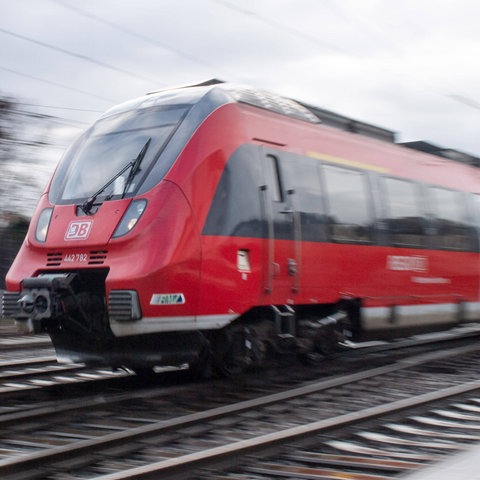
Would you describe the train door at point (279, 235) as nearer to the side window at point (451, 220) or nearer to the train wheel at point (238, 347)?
the train wheel at point (238, 347)

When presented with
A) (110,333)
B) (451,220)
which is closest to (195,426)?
(110,333)

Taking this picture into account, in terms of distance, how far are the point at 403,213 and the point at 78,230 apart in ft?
15.5

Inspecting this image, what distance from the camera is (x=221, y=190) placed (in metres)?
7.91

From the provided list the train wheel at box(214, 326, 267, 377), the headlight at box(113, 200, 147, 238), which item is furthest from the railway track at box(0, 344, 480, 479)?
the headlight at box(113, 200, 147, 238)

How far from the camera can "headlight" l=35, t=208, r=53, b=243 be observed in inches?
328

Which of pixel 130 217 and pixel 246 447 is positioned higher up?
pixel 130 217

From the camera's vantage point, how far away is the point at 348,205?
387 inches

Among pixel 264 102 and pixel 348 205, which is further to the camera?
pixel 348 205

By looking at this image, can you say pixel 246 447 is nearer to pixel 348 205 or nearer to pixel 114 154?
pixel 114 154

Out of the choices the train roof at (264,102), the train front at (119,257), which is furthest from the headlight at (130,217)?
the train roof at (264,102)

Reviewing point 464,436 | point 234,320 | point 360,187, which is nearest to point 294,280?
point 234,320

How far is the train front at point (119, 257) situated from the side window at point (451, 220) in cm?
480

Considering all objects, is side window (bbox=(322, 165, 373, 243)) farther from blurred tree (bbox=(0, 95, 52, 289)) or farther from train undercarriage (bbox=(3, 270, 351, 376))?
blurred tree (bbox=(0, 95, 52, 289))

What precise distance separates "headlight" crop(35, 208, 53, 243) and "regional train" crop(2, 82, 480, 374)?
0.06 feet
